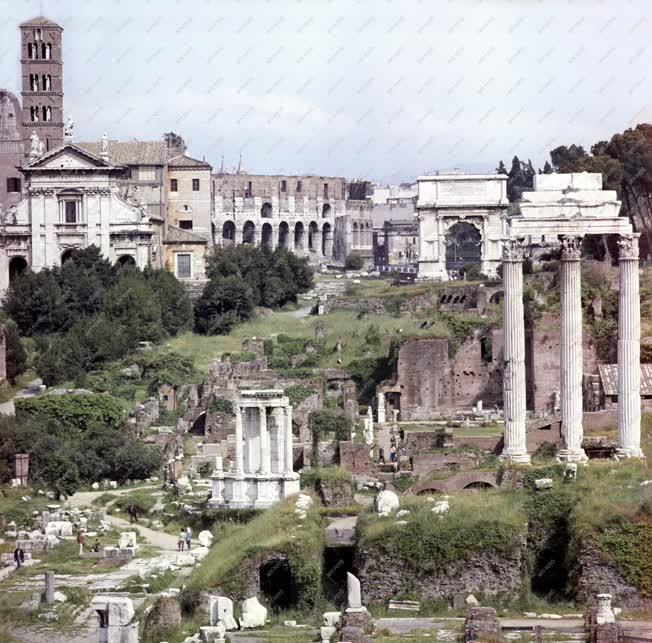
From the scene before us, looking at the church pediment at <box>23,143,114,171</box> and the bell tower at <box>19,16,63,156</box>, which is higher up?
the bell tower at <box>19,16,63,156</box>

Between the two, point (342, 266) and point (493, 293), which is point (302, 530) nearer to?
point (493, 293)

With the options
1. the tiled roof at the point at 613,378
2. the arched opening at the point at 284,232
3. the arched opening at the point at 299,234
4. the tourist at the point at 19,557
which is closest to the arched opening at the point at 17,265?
the tiled roof at the point at 613,378

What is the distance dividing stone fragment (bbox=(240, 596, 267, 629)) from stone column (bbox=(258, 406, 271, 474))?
534 inches

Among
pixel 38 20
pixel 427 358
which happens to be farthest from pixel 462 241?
pixel 427 358

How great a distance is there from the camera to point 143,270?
74750 millimetres

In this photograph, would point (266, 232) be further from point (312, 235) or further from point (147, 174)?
point (147, 174)

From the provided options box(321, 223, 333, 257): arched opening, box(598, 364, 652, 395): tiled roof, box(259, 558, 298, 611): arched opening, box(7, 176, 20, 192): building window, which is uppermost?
box(7, 176, 20, 192): building window

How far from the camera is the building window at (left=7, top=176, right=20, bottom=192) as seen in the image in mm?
87688

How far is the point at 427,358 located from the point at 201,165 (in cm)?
3393

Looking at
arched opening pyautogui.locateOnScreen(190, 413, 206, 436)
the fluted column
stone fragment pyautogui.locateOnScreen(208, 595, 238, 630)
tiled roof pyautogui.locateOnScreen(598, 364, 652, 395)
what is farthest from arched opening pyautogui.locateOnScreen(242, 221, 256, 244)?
stone fragment pyautogui.locateOnScreen(208, 595, 238, 630)

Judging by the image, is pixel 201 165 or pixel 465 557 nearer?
pixel 465 557

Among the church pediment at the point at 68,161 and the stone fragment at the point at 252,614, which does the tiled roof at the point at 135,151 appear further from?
the stone fragment at the point at 252,614

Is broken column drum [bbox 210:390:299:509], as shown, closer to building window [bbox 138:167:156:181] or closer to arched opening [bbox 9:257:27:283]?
arched opening [bbox 9:257:27:283]

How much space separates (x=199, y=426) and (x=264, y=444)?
1198 cm
